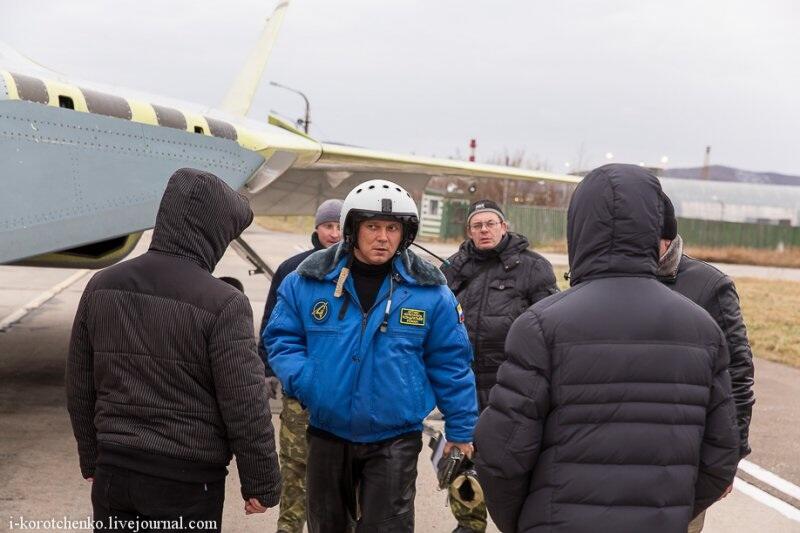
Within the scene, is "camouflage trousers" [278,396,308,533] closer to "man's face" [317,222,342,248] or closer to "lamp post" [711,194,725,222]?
"man's face" [317,222,342,248]

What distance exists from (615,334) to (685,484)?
1.62ft

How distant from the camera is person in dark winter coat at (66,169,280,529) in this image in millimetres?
3094

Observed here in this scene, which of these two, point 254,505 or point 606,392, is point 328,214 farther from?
point 606,392

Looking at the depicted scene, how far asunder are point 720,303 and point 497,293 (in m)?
1.69

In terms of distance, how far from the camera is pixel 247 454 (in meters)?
3.17

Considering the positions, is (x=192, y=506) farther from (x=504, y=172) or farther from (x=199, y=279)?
(x=504, y=172)

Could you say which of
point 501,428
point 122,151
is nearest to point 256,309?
point 122,151

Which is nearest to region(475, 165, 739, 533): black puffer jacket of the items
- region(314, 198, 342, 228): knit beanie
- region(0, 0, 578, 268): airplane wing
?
region(314, 198, 342, 228): knit beanie

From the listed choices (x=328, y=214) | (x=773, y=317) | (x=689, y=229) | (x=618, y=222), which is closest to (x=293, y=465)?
(x=328, y=214)

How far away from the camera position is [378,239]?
3879 mm

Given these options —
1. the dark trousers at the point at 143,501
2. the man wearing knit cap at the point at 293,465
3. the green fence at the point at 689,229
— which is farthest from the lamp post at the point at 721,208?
the dark trousers at the point at 143,501

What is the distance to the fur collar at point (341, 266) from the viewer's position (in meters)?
3.88

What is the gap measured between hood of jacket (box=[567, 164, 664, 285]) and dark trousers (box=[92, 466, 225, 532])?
149cm

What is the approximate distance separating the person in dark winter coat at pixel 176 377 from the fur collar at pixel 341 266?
70 centimetres
